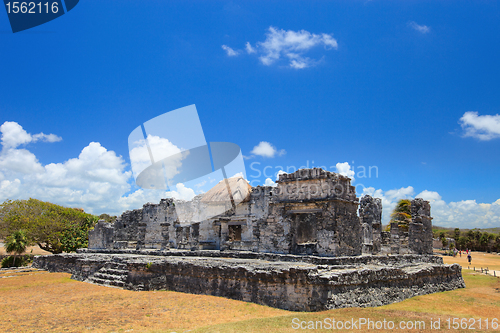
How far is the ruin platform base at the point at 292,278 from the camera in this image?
7.22m

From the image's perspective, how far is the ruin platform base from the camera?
7223mm

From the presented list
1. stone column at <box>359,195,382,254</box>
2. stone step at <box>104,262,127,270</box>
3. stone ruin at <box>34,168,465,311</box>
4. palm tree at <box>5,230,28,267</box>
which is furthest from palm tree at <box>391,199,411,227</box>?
palm tree at <box>5,230,28,267</box>

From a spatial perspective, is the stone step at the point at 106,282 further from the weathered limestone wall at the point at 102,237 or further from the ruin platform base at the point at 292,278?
the weathered limestone wall at the point at 102,237

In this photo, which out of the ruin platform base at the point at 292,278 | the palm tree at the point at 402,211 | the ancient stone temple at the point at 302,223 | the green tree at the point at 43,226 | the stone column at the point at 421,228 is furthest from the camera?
the green tree at the point at 43,226

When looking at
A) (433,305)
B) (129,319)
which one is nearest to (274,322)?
(129,319)

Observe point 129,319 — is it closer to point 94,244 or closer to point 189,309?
point 189,309

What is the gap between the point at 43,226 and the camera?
25203 mm

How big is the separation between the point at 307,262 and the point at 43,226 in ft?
79.7

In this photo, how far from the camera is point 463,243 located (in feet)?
136

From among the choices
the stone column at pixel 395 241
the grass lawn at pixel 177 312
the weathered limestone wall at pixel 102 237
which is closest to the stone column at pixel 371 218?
the stone column at pixel 395 241

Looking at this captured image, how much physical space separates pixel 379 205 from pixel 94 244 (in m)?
16.8

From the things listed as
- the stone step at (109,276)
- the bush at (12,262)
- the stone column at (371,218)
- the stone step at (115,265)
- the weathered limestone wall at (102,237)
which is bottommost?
the bush at (12,262)

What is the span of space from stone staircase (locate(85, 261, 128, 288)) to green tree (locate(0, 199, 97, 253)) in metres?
14.5

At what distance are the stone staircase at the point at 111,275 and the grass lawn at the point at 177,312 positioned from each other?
1.47 feet
